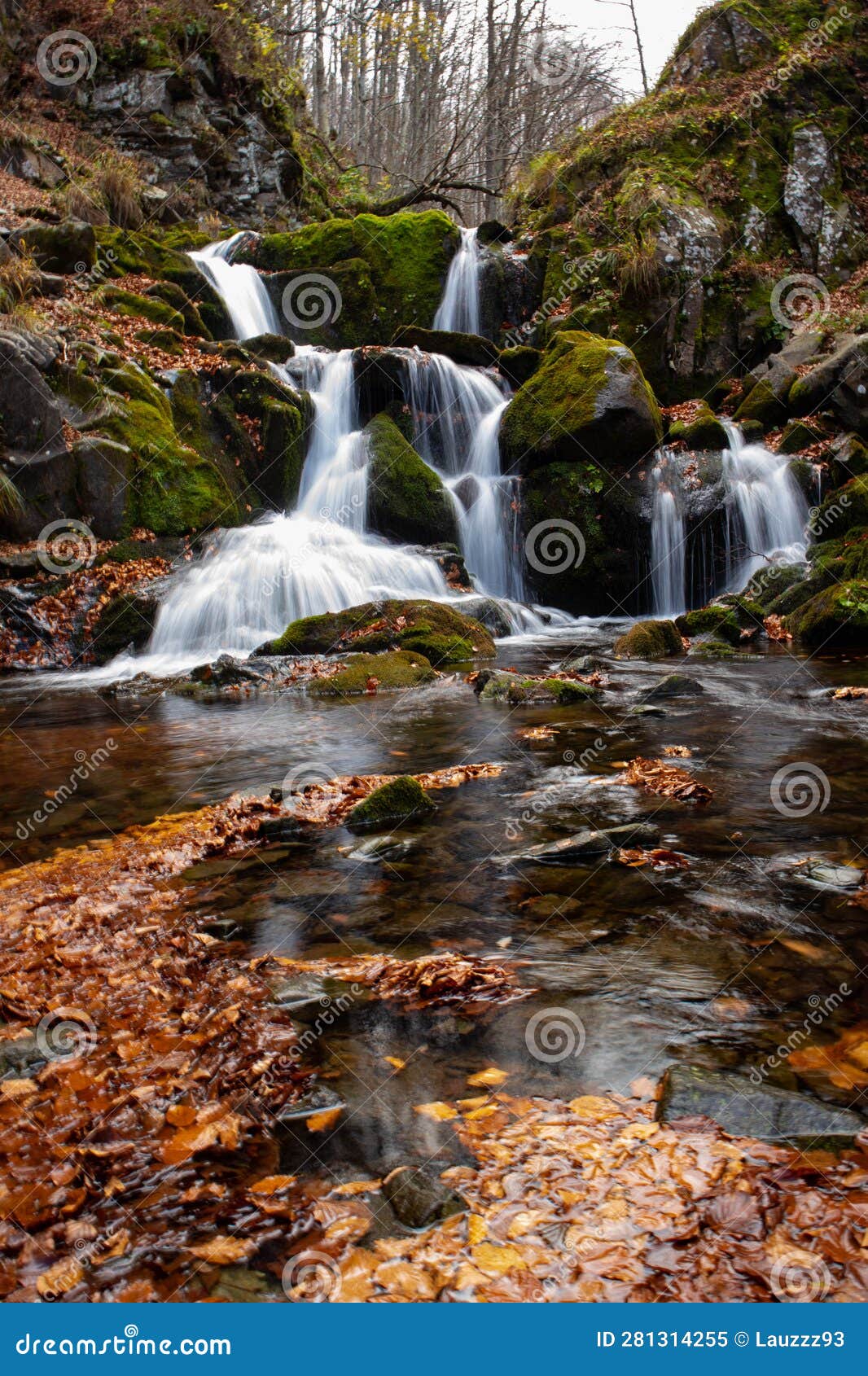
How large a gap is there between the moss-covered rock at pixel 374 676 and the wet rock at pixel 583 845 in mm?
4872

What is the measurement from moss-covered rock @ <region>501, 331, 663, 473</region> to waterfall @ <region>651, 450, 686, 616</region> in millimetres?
714

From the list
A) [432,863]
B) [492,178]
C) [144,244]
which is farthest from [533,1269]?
[492,178]

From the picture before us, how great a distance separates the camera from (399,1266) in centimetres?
178

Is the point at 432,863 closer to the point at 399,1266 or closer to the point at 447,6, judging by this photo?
the point at 399,1266

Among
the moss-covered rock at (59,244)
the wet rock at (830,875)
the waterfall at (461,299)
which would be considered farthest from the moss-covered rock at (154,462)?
the wet rock at (830,875)

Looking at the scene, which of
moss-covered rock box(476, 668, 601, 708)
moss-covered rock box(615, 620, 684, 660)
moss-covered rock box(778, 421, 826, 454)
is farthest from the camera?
moss-covered rock box(778, 421, 826, 454)

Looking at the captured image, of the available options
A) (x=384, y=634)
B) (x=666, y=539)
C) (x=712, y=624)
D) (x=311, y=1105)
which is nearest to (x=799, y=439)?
(x=666, y=539)

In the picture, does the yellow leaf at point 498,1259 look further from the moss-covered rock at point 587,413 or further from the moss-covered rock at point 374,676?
the moss-covered rock at point 587,413

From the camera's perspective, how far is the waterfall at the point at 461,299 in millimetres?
19344

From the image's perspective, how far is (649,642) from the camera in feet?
36.2

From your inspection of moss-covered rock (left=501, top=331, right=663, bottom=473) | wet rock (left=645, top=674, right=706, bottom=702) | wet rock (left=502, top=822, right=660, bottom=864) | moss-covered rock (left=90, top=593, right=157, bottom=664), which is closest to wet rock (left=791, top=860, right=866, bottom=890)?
wet rock (left=502, top=822, right=660, bottom=864)

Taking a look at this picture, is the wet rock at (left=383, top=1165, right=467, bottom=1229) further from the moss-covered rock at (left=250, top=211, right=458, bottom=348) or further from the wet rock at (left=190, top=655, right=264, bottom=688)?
the moss-covered rock at (left=250, top=211, right=458, bottom=348)

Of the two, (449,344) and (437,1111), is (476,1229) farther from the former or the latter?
(449,344)

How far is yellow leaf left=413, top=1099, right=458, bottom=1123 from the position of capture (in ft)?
7.39
